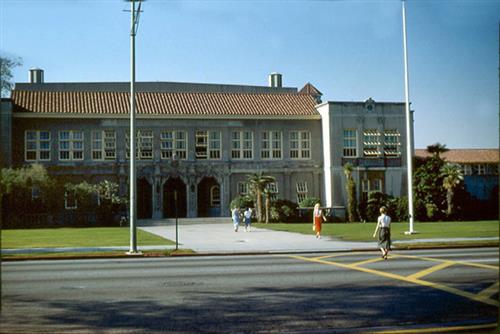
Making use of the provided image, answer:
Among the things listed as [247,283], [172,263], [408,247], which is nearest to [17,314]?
[247,283]

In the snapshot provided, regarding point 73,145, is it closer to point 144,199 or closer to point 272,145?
point 144,199

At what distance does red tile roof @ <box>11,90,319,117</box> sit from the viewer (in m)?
43.6

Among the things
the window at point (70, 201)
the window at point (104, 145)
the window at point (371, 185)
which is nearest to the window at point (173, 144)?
the window at point (104, 145)

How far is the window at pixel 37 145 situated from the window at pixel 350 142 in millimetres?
22044

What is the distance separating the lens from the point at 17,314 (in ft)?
27.2

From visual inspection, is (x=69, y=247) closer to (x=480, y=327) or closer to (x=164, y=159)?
(x=480, y=327)

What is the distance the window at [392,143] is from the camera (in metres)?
47.0

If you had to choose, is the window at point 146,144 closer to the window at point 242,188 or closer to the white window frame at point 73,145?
the white window frame at point 73,145

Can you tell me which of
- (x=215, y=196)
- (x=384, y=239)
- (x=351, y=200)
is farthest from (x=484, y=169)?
(x=215, y=196)

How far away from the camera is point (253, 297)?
10234mm

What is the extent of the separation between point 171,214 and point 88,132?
8570 mm

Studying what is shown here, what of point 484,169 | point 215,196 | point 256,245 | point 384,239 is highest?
point 484,169

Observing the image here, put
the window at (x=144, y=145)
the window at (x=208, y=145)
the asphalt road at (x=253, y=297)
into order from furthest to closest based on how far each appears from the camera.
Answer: the window at (x=208, y=145) < the window at (x=144, y=145) < the asphalt road at (x=253, y=297)

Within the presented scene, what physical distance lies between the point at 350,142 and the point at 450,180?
9.02 meters
